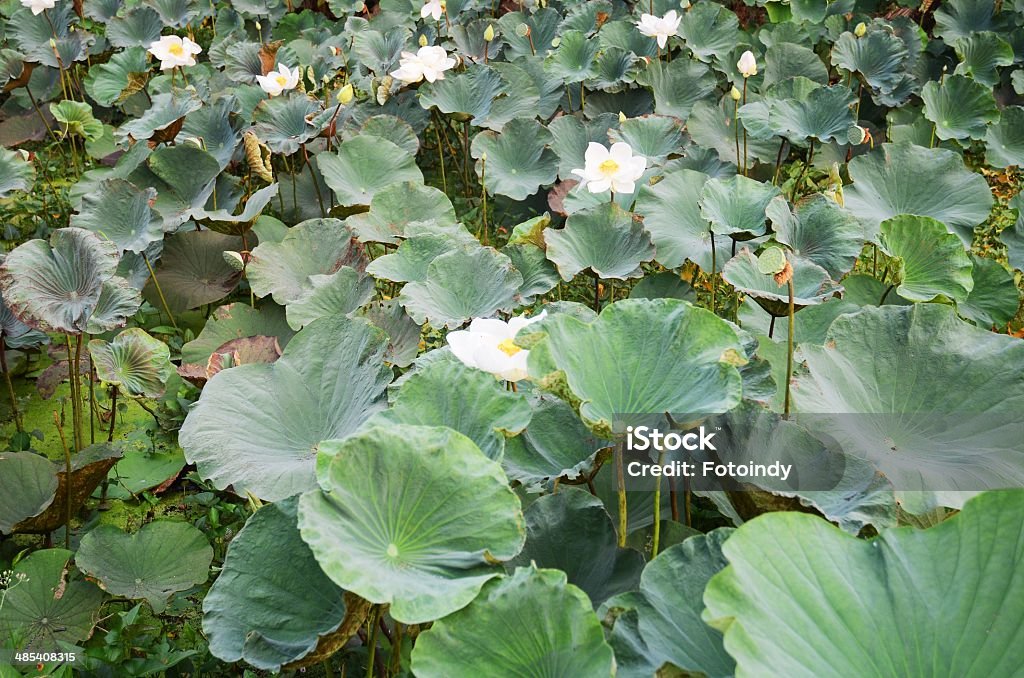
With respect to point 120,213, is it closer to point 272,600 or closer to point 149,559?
point 149,559

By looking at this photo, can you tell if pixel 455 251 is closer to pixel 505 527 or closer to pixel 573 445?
pixel 573 445

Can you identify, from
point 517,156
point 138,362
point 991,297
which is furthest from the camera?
point 517,156

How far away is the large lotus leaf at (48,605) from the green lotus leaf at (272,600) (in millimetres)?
591

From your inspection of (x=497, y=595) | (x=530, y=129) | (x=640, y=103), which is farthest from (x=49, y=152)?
(x=497, y=595)

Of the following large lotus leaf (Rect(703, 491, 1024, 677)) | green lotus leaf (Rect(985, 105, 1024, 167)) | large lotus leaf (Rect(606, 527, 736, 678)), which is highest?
large lotus leaf (Rect(703, 491, 1024, 677))

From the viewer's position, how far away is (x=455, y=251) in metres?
2.01

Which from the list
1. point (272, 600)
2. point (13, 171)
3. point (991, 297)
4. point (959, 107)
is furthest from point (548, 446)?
point (959, 107)

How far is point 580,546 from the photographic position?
1.36 m

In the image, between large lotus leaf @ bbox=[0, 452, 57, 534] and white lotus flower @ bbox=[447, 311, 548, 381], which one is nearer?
white lotus flower @ bbox=[447, 311, 548, 381]

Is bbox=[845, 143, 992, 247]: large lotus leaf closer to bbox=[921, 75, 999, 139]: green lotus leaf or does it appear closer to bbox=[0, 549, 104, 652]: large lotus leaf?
bbox=[921, 75, 999, 139]: green lotus leaf

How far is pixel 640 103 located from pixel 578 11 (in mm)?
620

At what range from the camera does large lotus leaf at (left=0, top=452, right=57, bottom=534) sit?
1.82 m

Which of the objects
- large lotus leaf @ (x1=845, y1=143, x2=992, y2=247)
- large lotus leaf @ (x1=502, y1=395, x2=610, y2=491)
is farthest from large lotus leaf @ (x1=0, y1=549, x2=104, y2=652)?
large lotus leaf @ (x1=845, y1=143, x2=992, y2=247)

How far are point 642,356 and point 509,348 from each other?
0.20 metres
